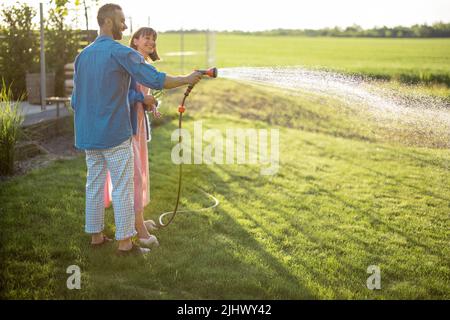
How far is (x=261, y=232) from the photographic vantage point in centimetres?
480

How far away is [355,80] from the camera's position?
19.7 ft

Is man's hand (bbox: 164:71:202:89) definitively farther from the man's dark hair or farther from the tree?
the tree

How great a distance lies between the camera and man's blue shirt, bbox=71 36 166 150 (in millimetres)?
3592

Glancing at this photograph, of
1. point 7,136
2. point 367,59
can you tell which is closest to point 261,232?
point 7,136

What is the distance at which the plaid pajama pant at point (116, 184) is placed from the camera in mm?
3861

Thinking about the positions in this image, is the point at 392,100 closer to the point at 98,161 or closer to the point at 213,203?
the point at 213,203

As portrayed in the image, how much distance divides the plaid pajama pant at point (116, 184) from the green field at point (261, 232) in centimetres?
30

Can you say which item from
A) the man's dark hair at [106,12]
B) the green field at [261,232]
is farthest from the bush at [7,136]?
Result: the man's dark hair at [106,12]

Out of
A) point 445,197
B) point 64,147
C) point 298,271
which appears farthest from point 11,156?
point 445,197

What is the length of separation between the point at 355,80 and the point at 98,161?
355 cm

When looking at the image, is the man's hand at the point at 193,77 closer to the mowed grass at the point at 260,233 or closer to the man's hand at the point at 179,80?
the man's hand at the point at 179,80

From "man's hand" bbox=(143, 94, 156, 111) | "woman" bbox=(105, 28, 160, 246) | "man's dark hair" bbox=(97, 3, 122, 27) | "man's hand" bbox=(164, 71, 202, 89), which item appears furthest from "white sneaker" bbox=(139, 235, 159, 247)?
"man's dark hair" bbox=(97, 3, 122, 27)

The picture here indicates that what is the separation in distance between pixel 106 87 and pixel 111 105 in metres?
0.14

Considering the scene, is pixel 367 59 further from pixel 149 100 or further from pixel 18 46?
pixel 149 100
